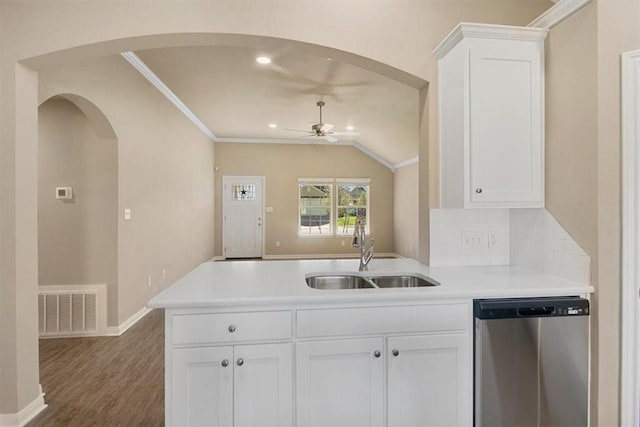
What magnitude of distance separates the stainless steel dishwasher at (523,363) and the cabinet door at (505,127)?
640 millimetres

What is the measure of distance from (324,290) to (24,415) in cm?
207

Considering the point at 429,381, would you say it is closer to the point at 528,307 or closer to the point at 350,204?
the point at 528,307

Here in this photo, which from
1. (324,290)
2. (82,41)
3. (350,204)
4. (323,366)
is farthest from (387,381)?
(350,204)

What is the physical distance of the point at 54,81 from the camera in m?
2.63

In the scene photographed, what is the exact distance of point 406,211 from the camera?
7.82 metres

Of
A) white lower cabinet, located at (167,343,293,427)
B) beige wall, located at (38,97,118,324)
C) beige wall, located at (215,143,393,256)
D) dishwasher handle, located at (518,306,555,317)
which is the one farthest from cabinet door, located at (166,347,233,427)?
beige wall, located at (215,143,393,256)

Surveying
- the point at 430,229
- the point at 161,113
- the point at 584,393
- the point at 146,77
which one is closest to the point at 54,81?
the point at 146,77

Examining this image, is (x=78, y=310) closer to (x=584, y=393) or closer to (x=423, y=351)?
(x=423, y=351)

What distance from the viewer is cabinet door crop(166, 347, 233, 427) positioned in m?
1.53

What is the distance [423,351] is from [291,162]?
7.02 m

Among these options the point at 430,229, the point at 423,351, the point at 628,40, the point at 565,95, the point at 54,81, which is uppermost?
the point at 54,81

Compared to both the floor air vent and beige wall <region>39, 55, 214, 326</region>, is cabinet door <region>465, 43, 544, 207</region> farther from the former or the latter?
the floor air vent

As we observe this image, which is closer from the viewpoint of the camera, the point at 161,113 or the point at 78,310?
the point at 78,310

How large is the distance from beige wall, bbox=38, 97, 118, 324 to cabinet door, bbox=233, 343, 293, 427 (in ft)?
8.20
